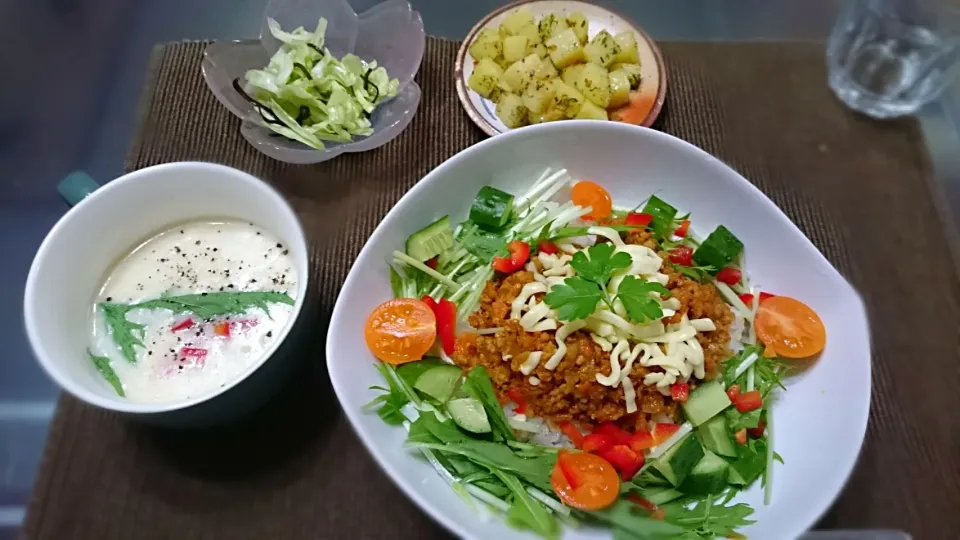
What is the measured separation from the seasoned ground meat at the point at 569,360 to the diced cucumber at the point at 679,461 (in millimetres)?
66

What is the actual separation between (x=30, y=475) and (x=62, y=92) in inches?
39.1

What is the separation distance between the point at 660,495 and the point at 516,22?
110 cm

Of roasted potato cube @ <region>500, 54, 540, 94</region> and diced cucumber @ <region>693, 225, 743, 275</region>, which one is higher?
roasted potato cube @ <region>500, 54, 540, 94</region>

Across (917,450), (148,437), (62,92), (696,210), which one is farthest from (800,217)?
(62,92)

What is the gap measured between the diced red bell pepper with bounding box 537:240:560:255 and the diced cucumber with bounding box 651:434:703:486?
15.8 inches

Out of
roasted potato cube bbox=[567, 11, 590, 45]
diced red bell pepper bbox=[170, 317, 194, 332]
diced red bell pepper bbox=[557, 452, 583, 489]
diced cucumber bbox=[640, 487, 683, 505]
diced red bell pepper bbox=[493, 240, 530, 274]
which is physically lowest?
diced cucumber bbox=[640, 487, 683, 505]

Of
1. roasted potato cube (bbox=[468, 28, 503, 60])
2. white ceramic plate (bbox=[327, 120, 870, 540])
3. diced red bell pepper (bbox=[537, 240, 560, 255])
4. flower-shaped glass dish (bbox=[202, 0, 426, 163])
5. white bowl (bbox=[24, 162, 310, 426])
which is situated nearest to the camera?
white bowl (bbox=[24, 162, 310, 426])

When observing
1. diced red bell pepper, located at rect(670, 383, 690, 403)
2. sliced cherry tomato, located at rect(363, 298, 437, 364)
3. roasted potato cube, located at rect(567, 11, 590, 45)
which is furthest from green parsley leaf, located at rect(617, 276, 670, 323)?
roasted potato cube, located at rect(567, 11, 590, 45)

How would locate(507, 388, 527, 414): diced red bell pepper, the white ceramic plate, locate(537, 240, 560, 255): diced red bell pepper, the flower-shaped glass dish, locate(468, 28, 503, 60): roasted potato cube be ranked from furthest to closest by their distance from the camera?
locate(468, 28, 503, 60): roasted potato cube < the flower-shaped glass dish < locate(537, 240, 560, 255): diced red bell pepper < locate(507, 388, 527, 414): diced red bell pepper < the white ceramic plate

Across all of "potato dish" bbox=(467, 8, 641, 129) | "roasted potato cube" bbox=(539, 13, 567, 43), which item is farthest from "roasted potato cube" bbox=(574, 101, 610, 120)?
"roasted potato cube" bbox=(539, 13, 567, 43)

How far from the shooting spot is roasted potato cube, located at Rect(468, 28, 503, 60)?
5.25ft

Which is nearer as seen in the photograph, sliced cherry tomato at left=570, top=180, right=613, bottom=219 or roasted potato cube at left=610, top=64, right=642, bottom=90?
sliced cherry tomato at left=570, top=180, right=613, bottom=219

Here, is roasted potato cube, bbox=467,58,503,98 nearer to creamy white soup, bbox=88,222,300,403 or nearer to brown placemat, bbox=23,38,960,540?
brown placemat, bbox=23,38,960,540

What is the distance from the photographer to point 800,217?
1.51 meters
